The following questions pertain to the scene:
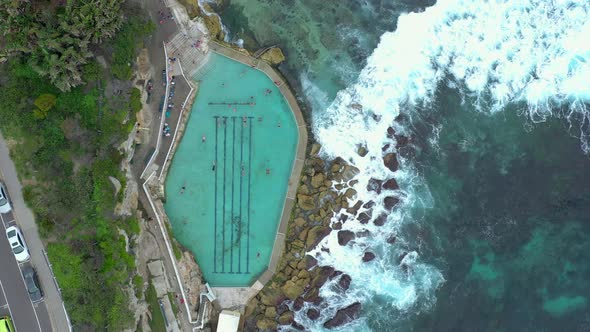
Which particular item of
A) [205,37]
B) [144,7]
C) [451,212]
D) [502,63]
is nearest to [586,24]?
[502,63]

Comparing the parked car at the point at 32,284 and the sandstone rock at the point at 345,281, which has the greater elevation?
the sandstone rock at the point at 345,281

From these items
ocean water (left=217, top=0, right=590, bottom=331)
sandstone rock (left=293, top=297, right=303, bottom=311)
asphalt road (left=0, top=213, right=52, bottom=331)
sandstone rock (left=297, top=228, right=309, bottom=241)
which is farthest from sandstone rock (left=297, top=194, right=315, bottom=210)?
asphalt road (left=0, top=213, right=52, bottom=331)

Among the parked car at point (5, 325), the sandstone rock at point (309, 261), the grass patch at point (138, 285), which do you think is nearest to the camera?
the parked car at point (5, 325)

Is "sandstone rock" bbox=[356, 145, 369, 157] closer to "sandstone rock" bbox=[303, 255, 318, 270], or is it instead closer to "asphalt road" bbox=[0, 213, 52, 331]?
"sandstone rock" bbox=[303, 255, 318, 270]

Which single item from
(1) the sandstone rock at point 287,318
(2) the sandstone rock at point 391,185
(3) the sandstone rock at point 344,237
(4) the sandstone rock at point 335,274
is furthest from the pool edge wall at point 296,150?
(2) the sandstone rock at point 391,185

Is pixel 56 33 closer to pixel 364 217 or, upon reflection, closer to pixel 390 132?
pixel 390 132

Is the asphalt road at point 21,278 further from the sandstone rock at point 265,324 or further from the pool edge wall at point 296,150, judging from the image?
the pool edge wall at point 296,150

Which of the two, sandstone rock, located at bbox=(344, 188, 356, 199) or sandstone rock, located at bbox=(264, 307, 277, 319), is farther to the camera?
sandstone rock, located at bbox=(344, 188, 356, 199)
